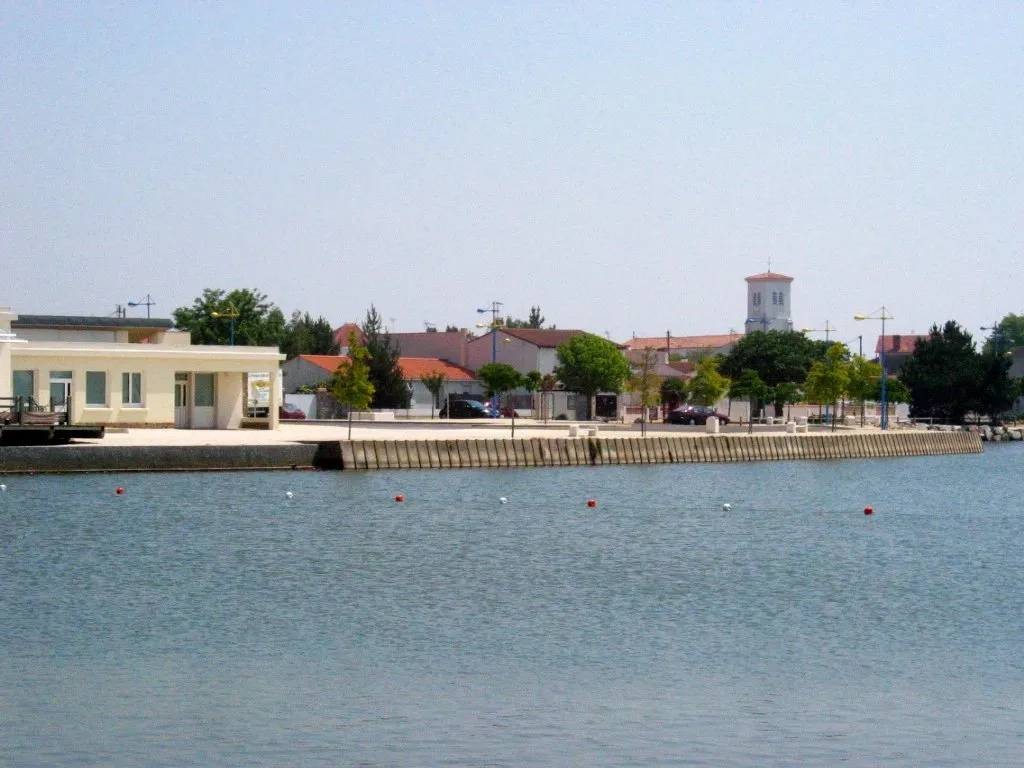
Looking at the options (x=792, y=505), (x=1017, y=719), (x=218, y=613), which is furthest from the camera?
(x=792, y=505)

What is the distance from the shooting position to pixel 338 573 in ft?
104

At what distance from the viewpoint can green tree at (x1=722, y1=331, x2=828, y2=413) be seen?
119 metres

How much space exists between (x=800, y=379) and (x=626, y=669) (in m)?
99.6

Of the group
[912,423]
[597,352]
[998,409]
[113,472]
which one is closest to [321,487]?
[113,472]

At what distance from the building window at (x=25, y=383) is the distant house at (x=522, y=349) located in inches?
2070

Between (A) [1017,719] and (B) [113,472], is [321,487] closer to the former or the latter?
(B) [113,472]

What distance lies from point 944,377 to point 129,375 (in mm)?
73306

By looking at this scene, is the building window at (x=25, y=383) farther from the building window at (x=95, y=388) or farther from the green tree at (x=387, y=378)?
the green tree at (x=387, y=378)

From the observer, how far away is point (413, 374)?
369ft

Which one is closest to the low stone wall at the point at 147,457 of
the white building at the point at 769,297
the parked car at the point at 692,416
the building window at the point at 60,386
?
the building window at the point at 60,386

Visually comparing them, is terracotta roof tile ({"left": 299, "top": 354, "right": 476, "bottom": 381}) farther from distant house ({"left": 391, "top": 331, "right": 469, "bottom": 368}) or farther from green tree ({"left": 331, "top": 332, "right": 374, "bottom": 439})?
green tree ({"left": 331, "top": 332, "right": 374, "bottom": 439})

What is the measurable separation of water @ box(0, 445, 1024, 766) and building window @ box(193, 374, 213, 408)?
21895 millimetres

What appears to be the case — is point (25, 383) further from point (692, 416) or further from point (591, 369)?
point (591, 369)

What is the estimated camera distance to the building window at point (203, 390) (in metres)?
68.9
